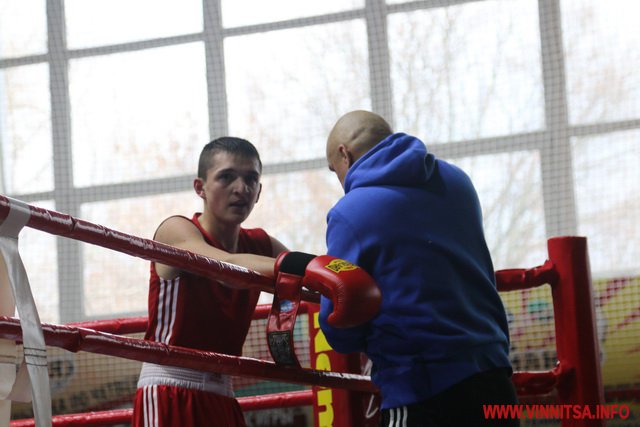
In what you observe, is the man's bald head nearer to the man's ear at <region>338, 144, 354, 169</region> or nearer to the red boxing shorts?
the man's ear at <region>338, 144, 354, 169</region>

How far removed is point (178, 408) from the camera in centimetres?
168

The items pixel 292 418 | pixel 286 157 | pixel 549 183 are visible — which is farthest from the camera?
pixel 286 157

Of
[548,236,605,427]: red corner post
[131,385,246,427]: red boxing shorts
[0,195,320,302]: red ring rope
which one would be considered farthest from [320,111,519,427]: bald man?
[548,236,605,427]: red corner post

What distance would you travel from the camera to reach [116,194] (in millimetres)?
5406

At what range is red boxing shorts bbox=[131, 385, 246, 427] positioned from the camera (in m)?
1.69

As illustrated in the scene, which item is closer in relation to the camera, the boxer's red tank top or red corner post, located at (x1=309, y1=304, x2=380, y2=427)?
the boxer's red tank top

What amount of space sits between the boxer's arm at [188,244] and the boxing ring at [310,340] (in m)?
0.12

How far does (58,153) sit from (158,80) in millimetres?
791

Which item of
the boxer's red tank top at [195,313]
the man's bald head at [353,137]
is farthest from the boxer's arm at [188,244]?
the man's bald head at [353,137]

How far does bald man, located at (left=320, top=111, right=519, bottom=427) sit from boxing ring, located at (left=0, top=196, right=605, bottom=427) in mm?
208

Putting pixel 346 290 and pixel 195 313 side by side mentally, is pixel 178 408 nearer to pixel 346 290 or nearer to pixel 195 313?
pixel 195 313

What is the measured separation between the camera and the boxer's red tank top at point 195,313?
5.67 ft

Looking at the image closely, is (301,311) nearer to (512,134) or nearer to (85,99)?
(512,134)

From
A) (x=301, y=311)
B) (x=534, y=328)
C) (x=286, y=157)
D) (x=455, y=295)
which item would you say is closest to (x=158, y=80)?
(x=286, y=157)
